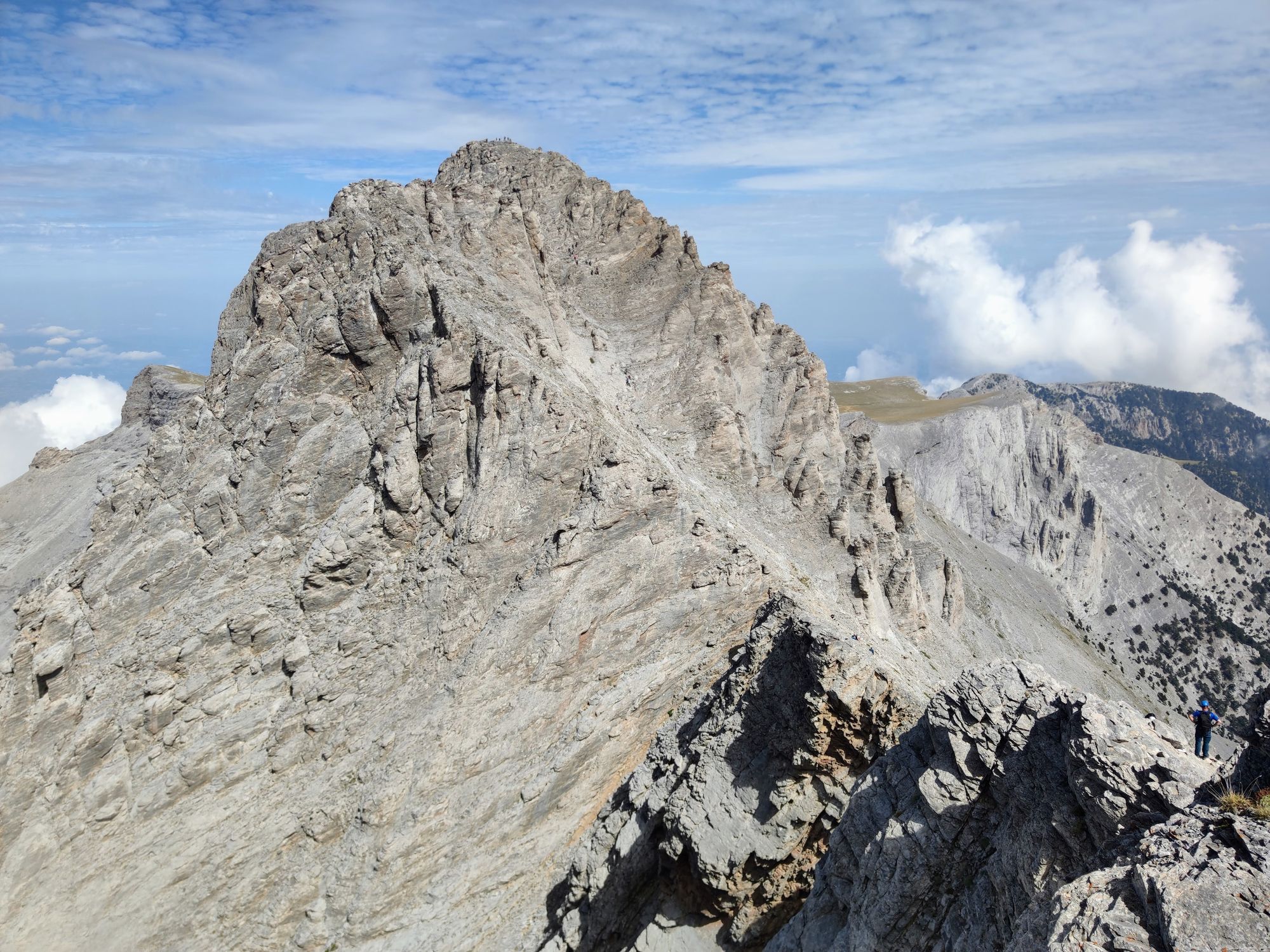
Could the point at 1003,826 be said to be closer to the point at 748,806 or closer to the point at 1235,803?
the point at 1235,803

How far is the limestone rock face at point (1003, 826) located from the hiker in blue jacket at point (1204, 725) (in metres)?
2.91

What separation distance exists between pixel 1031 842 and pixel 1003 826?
0.90 metres

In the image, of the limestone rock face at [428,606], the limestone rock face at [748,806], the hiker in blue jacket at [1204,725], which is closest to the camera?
the hiker in blue jacket at [1204,725]

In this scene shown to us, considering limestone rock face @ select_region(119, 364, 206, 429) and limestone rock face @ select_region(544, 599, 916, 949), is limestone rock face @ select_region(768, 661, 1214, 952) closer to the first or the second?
limestone rock face @ select_region(544, 599, 916, 949)

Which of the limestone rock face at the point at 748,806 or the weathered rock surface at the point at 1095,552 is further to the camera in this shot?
the weathered rock surface at the point at 1095,552

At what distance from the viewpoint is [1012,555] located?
131250mm

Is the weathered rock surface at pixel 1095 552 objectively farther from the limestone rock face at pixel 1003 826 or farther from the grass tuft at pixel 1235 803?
the grass tuft at pixel 1235 803

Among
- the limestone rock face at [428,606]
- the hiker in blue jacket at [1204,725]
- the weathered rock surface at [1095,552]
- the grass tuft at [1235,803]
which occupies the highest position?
the grass tuft at [1235,803]

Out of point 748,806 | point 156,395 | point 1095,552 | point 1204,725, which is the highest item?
point 1204,725

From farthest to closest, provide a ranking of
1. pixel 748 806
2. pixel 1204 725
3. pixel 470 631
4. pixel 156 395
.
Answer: pixel 156 395, pixel 470 631, pixel 748 806, pixel 1204 725

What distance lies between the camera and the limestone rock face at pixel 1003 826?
10008 mm

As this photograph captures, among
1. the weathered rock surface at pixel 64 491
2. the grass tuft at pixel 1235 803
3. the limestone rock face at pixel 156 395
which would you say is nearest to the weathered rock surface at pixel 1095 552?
the limestone rock face at pixel 156 395

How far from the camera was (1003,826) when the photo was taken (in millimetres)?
13133

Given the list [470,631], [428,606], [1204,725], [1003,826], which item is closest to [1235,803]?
[1003,826]
